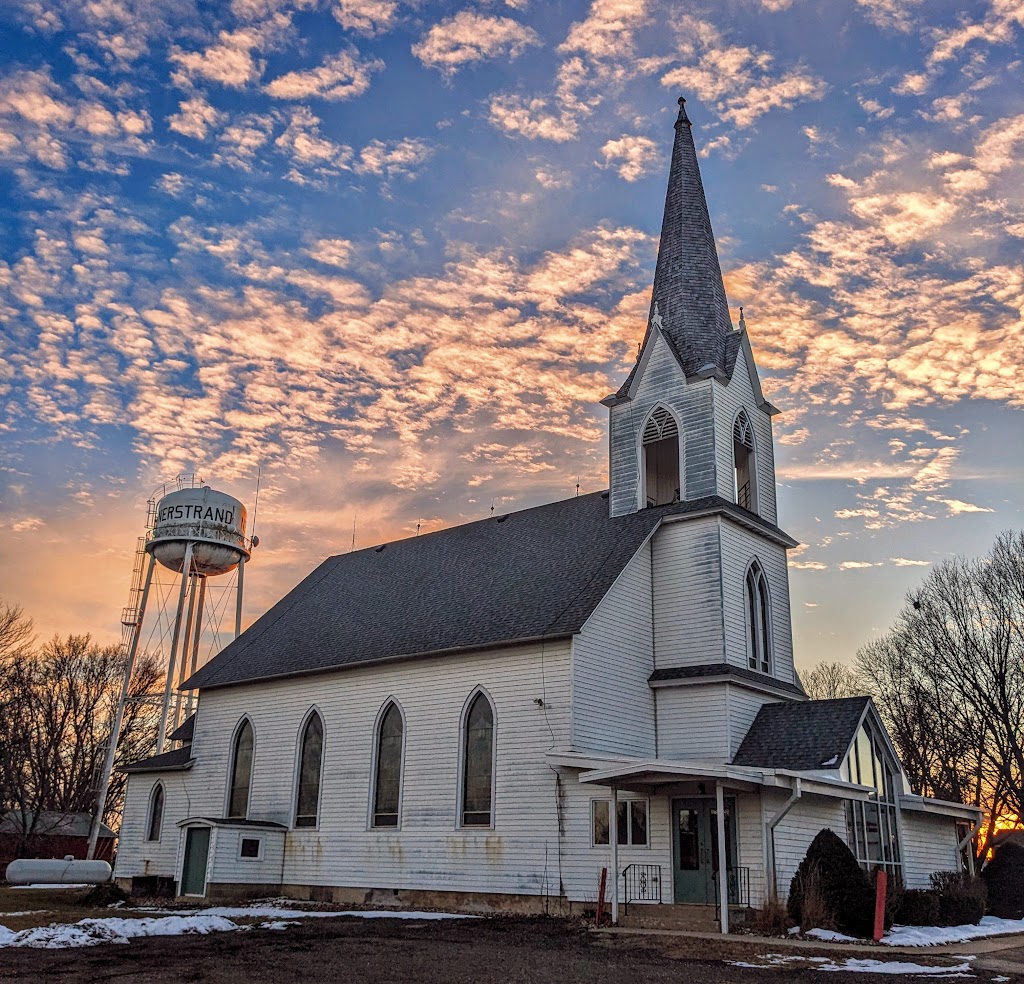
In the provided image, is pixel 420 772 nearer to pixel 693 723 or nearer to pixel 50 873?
pixel 693 723

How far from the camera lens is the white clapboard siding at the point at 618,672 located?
82.8ft

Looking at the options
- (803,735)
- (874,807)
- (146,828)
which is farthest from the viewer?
(146,828)

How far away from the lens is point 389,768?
28.9m

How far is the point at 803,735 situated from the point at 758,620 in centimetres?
456

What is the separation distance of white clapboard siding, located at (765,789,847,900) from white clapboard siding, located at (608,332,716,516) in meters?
8.89

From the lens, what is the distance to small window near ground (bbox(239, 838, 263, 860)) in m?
30.0

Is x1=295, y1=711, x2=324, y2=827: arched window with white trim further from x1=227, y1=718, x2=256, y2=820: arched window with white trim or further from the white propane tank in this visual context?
the white propane tank

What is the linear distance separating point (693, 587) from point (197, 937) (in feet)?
49.8

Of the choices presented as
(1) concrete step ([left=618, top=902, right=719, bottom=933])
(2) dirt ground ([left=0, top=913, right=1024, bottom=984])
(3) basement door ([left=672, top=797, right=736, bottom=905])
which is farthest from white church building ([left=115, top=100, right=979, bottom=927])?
(2) dirt ground ([left=0, top=913, right=1024, bottom=984])

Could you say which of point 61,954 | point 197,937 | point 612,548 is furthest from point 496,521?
point 61,954

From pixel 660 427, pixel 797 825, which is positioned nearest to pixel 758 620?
pixel 660 427

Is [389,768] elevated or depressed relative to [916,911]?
elevated

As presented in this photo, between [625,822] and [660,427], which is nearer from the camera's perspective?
[625,822]

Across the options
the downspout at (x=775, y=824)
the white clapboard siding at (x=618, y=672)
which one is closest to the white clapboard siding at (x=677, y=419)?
the white clapboard siding at (x=618, y=672)
